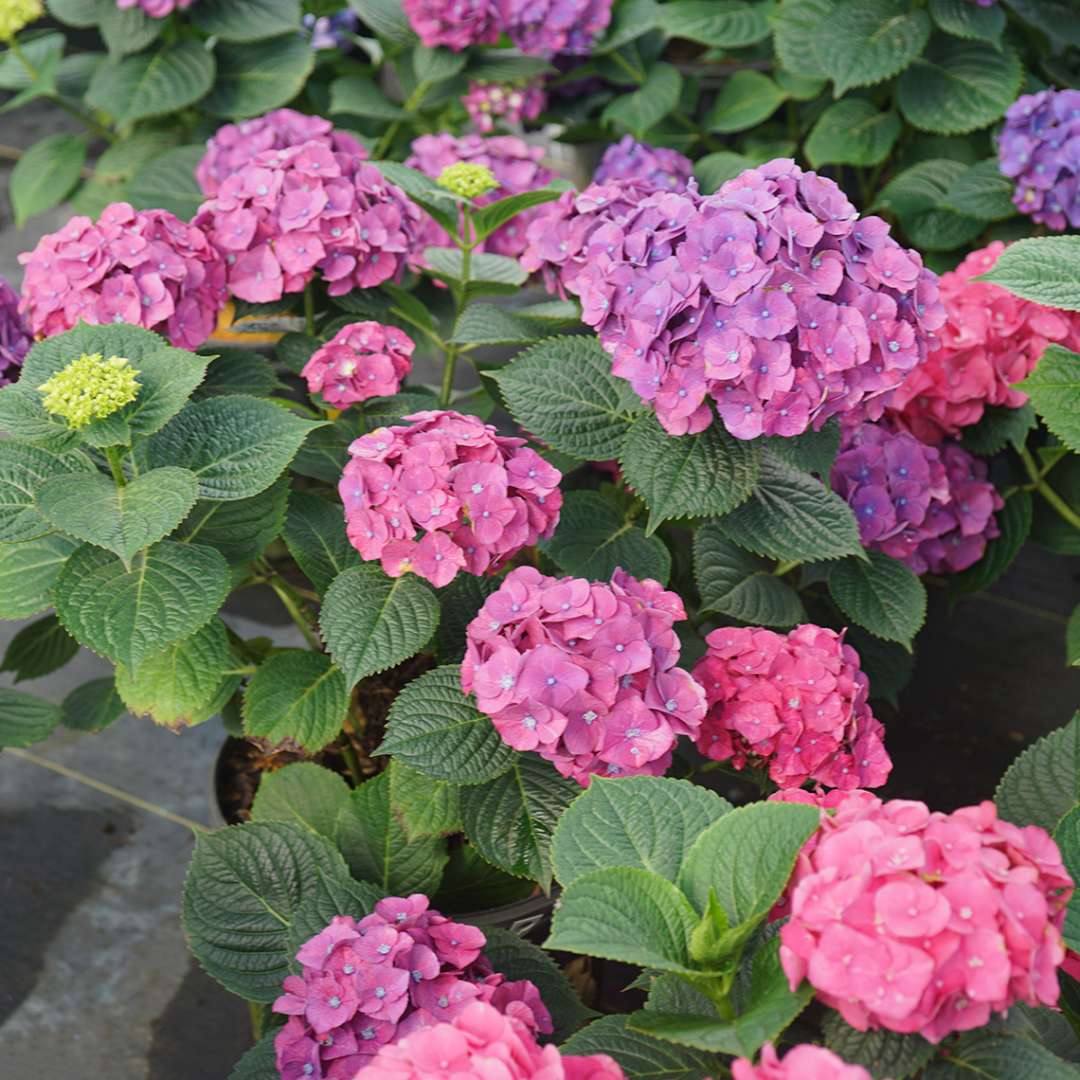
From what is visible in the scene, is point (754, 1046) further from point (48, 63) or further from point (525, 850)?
point (48, 63)

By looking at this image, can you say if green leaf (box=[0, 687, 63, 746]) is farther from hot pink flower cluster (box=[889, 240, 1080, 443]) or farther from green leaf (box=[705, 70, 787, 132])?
green leaf (box=[705, 70, 787, 132])

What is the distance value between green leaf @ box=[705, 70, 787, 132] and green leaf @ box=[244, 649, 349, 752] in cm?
149

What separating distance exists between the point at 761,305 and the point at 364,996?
65cm

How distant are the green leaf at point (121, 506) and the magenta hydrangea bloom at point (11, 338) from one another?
15.4 inches

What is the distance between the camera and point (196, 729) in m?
2.07

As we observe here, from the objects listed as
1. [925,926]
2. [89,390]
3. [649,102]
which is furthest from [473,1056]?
[649,102]

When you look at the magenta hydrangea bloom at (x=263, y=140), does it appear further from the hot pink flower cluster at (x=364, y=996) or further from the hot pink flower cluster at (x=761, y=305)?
the hot pink flower cluster at (x=364, y=996)

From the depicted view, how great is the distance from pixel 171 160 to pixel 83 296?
942mm

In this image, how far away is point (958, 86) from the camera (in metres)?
2.25

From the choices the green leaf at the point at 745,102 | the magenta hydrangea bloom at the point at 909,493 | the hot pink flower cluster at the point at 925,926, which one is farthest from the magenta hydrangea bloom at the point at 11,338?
the green leaf at the point at 745,102

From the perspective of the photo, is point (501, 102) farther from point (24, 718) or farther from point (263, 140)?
point (24, 718)

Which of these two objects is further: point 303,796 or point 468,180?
point 468,180

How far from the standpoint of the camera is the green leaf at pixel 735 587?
1.45m

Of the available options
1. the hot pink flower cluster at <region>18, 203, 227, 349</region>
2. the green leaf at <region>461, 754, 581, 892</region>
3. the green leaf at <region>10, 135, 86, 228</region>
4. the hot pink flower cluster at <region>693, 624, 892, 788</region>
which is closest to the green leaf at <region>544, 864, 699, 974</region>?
the green leaf at <region>461, 754, 581, 892</region>
